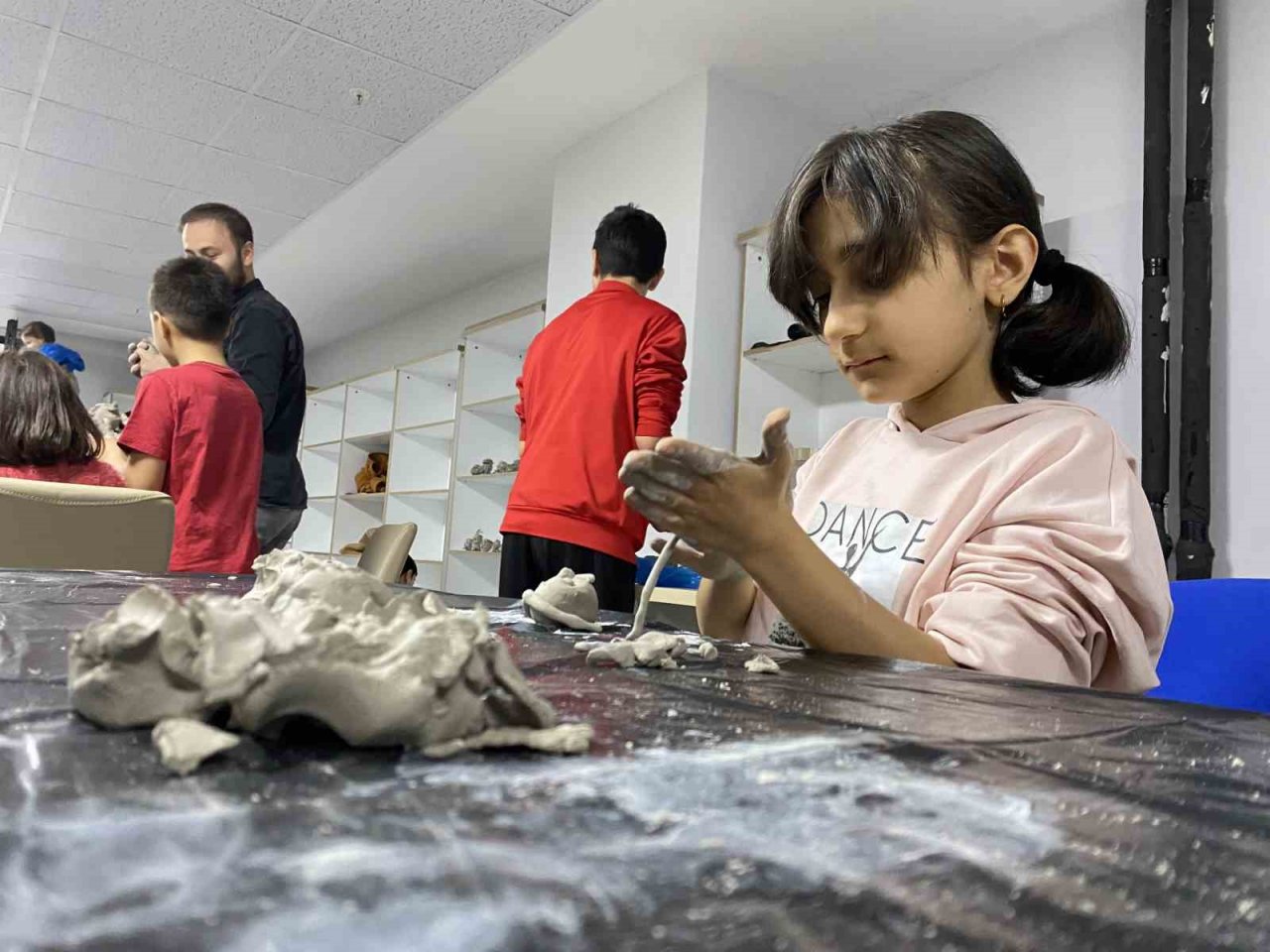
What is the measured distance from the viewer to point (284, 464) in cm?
210

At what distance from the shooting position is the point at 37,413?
5.64ft

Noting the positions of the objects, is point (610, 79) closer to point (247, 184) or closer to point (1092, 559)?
point (247, 184)

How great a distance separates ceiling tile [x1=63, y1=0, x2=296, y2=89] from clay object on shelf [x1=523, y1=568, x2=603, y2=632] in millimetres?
2397

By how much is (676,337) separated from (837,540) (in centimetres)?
99

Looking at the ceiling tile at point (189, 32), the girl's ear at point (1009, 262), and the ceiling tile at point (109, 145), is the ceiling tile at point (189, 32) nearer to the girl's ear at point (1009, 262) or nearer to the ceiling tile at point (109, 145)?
the ceiling tile at point (109, 145)

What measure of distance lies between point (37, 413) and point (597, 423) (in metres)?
1.03

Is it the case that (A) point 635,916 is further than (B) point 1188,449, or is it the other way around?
(B) point 1188,449

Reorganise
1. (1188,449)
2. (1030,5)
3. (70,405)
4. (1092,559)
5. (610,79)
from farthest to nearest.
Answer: (610,79) → (1030,5) → (1188,449) → (70,405) → (1092,559)

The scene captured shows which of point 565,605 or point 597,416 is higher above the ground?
point 597,416

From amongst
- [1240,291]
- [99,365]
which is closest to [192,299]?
[1240,291]

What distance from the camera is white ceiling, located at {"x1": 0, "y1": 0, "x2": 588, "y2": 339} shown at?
2.53m

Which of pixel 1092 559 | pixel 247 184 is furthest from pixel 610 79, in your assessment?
pixel 1092 559

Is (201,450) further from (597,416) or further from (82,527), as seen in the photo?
(597,416)

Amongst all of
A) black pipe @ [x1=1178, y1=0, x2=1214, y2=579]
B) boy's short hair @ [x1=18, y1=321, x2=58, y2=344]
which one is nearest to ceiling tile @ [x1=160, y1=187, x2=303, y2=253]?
boy's short hair @ [x1=18, y1=321, x2=58, y2=344]
